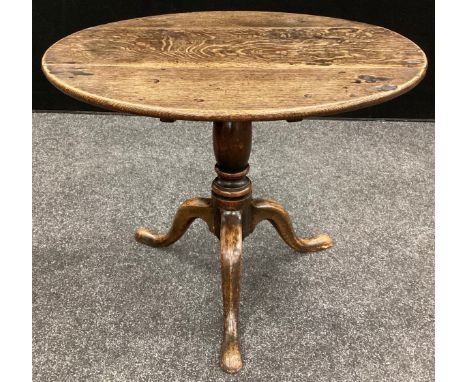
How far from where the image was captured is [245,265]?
1.59 metres

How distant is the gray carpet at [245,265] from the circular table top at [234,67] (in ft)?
2.12

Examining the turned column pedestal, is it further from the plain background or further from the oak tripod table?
the plain background

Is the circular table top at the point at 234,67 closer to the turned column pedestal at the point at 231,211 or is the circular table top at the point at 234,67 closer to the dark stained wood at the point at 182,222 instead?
the turned column pedestal at the point at 231,211

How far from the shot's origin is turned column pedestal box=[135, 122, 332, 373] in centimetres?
127

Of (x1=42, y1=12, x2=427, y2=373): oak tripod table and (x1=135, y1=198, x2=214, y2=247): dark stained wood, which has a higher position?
(x1=42, y1=12, x2=427, y2=373): oak tripod table

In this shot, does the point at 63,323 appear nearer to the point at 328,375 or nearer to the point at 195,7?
the point at 328,375

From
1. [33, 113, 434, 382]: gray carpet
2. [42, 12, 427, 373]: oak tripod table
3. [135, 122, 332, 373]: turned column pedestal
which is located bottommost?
[33, 113, 434, 382]: gray carpet

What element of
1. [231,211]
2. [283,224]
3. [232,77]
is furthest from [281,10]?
[232,77]

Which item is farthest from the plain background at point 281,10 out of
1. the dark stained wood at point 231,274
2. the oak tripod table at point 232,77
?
the dark stained wood at point 231,274

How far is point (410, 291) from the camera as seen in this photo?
4.86 feet

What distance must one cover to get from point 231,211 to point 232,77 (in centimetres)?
42

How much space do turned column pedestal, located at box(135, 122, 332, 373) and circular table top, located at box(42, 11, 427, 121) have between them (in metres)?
0.21

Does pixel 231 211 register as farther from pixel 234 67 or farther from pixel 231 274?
pixel 234 67

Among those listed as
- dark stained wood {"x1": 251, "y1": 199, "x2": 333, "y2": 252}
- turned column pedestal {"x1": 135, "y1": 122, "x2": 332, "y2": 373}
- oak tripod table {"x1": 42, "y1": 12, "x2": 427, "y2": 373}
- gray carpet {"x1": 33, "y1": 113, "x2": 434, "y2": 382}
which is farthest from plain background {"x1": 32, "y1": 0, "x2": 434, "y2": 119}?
turned column pedestal {"x1": 135, "y1": 122, "x2": 332, "y2": 373}
